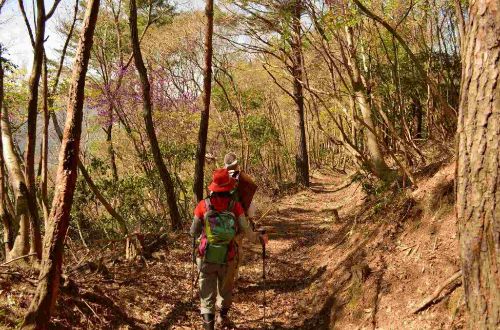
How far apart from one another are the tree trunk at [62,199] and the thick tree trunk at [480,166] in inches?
119

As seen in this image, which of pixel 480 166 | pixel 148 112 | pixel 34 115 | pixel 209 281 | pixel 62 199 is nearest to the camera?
pixel 480 166

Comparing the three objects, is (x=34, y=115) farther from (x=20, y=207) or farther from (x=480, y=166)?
(x=480, y=166)

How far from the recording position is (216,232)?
457cm

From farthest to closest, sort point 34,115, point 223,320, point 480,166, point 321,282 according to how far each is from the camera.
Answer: point 321,282 → point 223,320 → point 34,115 → point 480,166

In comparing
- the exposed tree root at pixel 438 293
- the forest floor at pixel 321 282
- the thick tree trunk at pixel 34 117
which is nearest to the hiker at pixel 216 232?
the forest floor at pixel 321 282

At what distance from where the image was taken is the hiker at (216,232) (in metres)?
4.57

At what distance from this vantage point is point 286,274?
7027 millimetres

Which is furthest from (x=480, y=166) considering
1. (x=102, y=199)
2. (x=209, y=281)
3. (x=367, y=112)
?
(x=367, y=112)

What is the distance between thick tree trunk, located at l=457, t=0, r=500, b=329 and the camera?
1.97 m

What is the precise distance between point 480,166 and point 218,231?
3.03m

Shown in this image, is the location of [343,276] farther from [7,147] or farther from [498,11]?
[7,147]

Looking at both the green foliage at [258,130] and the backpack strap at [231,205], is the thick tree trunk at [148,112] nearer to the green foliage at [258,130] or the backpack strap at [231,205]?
the backpack strap at [231,205]

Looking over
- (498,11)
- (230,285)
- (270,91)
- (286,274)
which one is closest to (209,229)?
(230,285)

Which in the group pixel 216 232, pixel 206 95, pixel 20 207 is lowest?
pixel 216 232
